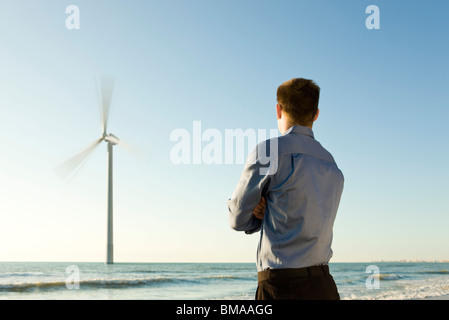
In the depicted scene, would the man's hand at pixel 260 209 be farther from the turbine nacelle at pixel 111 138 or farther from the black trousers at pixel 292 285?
the turbine nacelle at pixel 111 138

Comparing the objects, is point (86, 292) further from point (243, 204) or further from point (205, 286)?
point (243, 204)

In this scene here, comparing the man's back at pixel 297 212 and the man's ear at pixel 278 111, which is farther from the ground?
the man's ear at pixel 278 111

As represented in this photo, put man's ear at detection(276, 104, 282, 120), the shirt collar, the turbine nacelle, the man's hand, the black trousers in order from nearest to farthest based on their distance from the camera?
the black trousers
the man's hand
the shirt collar
man's ear at detection(276, 104, 282, 120)
the turbine nacelle

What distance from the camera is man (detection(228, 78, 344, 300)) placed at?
1.82 meters

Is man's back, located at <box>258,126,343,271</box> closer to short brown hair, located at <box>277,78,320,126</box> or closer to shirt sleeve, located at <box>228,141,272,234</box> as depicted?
shirt sleeve, located at <box>228,141,272,234</box>

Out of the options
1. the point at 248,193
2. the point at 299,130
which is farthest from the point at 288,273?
the point at 299,130

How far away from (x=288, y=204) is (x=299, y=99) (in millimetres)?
519

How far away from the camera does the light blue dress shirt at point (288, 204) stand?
1826mm

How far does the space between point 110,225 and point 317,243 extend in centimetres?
2788

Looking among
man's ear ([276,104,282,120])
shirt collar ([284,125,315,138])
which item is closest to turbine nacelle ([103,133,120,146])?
A: man's ear ([276,104,282,120])

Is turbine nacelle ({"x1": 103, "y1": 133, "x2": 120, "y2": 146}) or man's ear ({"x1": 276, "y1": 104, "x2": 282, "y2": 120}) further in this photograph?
turbine nacelle ({"x1": 103, "y1": 133, "x2": 120, "y2": 146})

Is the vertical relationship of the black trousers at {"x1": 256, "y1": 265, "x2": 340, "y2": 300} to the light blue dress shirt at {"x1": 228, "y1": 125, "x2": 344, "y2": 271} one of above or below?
below

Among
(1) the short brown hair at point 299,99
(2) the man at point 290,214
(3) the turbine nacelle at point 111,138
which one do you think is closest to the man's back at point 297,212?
(2) the man at point 290,214
